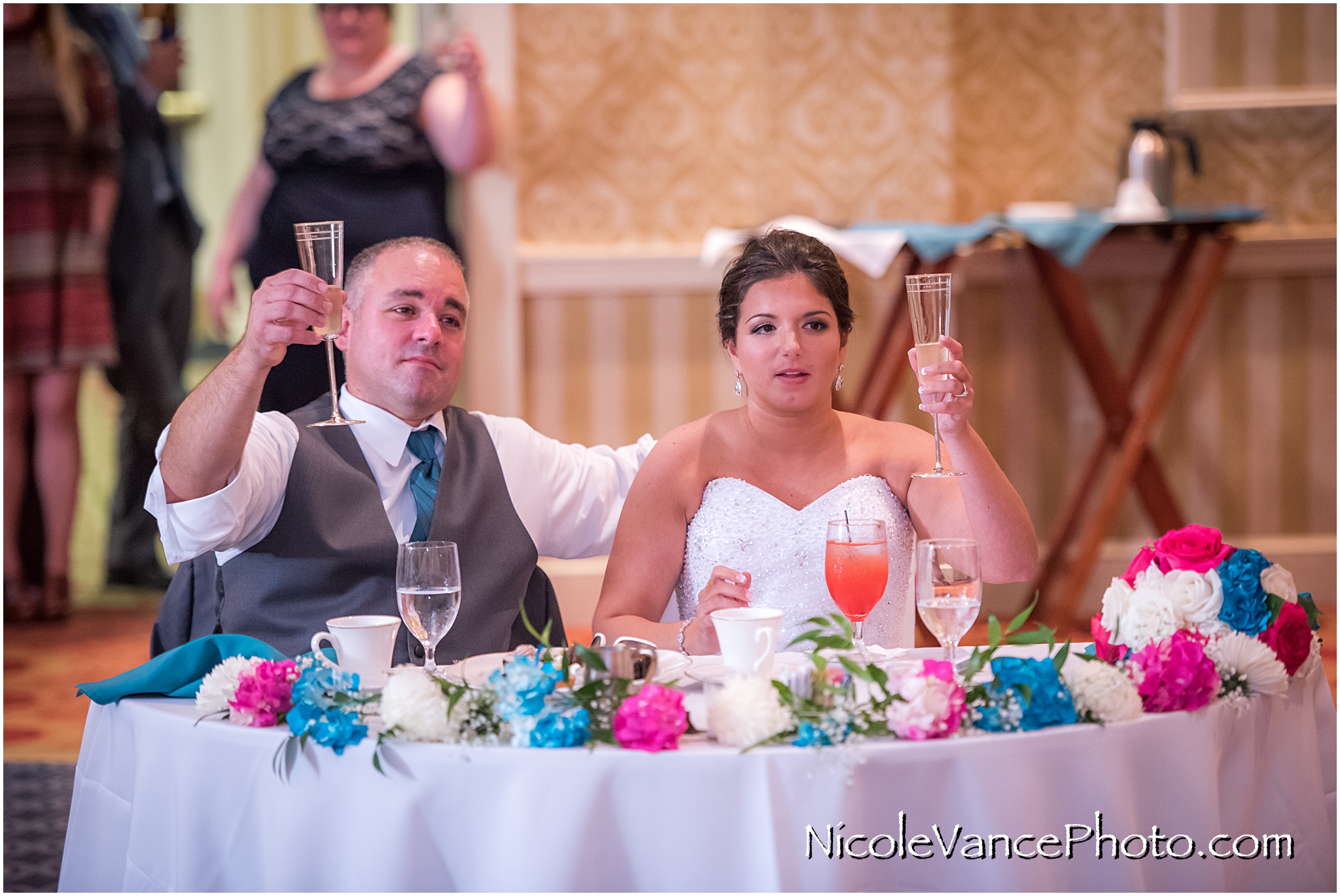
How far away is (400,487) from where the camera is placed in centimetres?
192

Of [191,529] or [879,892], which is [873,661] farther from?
[191,529]

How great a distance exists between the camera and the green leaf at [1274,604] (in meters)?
1.27

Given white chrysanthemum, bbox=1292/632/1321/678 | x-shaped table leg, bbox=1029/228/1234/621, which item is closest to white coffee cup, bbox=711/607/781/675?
white chrysanthemum, bbox=1292/632/1321/678

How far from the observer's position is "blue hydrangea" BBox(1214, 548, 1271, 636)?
4.18ft

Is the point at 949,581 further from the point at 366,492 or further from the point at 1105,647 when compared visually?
the point at 366,492

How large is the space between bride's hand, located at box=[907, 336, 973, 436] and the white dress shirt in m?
0.76

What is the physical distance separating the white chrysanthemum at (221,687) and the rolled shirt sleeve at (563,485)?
2.64 ft

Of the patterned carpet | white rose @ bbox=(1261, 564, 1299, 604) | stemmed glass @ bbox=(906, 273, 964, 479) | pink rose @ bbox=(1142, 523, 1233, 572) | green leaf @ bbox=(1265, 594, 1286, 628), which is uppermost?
stemmed glass @ bbox=(906, 273, 964, 479)

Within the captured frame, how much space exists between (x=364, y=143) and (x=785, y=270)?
257 cm

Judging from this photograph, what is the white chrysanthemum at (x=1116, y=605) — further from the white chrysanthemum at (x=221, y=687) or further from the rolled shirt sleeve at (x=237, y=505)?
the rolled shirt sleeve at (x=237, y=505)

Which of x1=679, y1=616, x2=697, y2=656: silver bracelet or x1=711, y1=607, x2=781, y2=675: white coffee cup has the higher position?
x1=711, y1=607, x2=781, y2=675: white coffee cup

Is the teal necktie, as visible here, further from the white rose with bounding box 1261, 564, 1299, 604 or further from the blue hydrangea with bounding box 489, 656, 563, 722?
the white rose with bounding box 1261, 564, 1299, 604

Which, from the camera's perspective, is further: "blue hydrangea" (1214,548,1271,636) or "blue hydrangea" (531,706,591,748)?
"blue hydrangea" (1214,548,1271,636)

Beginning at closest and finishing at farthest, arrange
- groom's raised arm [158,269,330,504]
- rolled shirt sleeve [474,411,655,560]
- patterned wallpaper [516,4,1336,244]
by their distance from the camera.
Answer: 1. groom's raised arm [158,269,330,504]
2. rolled shirt sleeve [474,411,655,560]
3. patterned wallpaper [516,4,1336,244]
